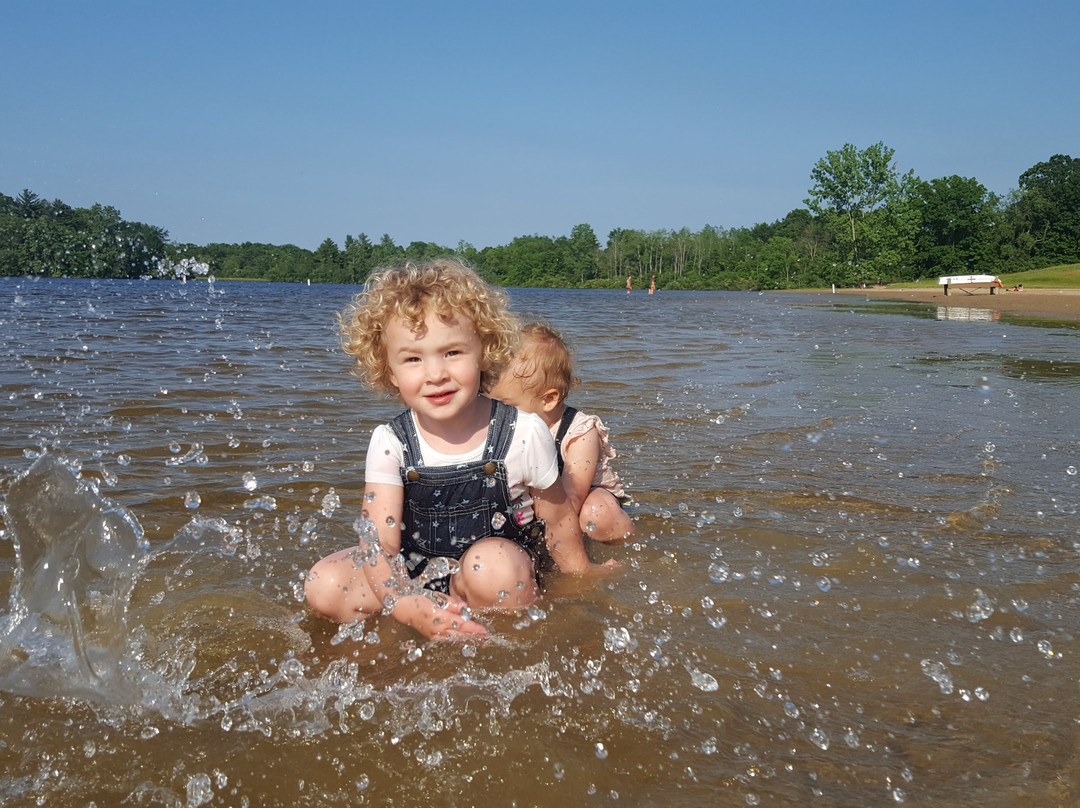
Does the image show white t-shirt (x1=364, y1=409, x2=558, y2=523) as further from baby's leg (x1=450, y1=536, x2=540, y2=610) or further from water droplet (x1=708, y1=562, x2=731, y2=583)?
water droplet (x1=708, y1=562, x2=731, y2=583)

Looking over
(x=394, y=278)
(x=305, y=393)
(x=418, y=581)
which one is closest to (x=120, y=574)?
(x=418, y=581)

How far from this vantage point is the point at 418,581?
9.10 feet

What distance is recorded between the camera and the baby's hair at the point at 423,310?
2713 mm

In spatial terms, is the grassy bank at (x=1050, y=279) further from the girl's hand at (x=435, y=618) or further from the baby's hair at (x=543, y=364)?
the girl's hand at (x=435, y=618)

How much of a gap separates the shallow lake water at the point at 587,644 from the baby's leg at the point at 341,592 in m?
0.06

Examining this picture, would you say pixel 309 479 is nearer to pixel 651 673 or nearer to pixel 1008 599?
pixel 651 673

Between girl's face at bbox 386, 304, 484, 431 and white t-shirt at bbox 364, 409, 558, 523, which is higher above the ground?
girl's face at bbox 386, 304, 484, 431

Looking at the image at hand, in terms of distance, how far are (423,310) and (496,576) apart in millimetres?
886

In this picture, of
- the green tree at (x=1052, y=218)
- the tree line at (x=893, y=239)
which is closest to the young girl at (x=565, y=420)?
the tree line at (x=893, y=239)

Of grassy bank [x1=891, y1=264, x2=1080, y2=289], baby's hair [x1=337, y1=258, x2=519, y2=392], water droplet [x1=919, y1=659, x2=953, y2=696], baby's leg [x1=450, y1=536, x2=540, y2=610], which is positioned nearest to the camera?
water droplet [x1=919, y1=659, x2=953, y2=696]

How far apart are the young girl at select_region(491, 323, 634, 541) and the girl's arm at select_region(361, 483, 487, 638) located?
0.90 m

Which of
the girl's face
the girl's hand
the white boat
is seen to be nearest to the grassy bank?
the white boat

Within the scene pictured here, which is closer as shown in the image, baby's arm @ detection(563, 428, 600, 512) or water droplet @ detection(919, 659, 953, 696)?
water droplet @ detection(919, 659, 953, 696)

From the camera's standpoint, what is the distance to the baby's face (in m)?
3.52
